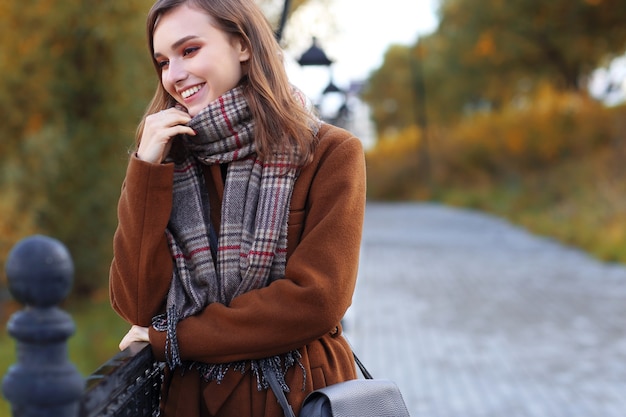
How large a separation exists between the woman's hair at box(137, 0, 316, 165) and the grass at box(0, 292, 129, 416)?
10.6 m

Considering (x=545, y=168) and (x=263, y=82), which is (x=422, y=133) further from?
(x=263, y=82)

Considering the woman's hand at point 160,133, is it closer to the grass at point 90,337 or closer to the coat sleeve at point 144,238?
the coat sleeve at point 144,238

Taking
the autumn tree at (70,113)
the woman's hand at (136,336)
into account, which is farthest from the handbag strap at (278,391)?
the autumn tree at (70,113)

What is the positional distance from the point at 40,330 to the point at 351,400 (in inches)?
35.5

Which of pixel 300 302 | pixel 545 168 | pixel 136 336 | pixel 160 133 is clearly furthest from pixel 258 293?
pixel 545 168

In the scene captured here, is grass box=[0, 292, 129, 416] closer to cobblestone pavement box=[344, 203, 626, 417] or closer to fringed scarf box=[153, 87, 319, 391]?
cobblestone pavement box=[344, 203, 626, 417]

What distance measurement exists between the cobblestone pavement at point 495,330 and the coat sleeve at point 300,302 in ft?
14.4

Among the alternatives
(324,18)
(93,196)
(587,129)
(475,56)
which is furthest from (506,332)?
(475,56)

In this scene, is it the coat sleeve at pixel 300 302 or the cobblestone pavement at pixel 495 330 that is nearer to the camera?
the coat sleeve at pixel 300 302

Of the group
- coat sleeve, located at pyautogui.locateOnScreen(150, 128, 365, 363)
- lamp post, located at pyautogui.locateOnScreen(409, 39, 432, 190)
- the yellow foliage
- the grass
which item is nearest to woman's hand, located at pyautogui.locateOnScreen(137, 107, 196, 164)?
coat sleeve, located at pyautogui.locateOnScreen(150, 128, 365, 363)

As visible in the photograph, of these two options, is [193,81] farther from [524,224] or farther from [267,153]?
[524,224]

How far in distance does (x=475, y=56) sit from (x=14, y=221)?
2149cm

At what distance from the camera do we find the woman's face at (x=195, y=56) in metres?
2.17

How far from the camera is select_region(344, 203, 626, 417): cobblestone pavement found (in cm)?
671
